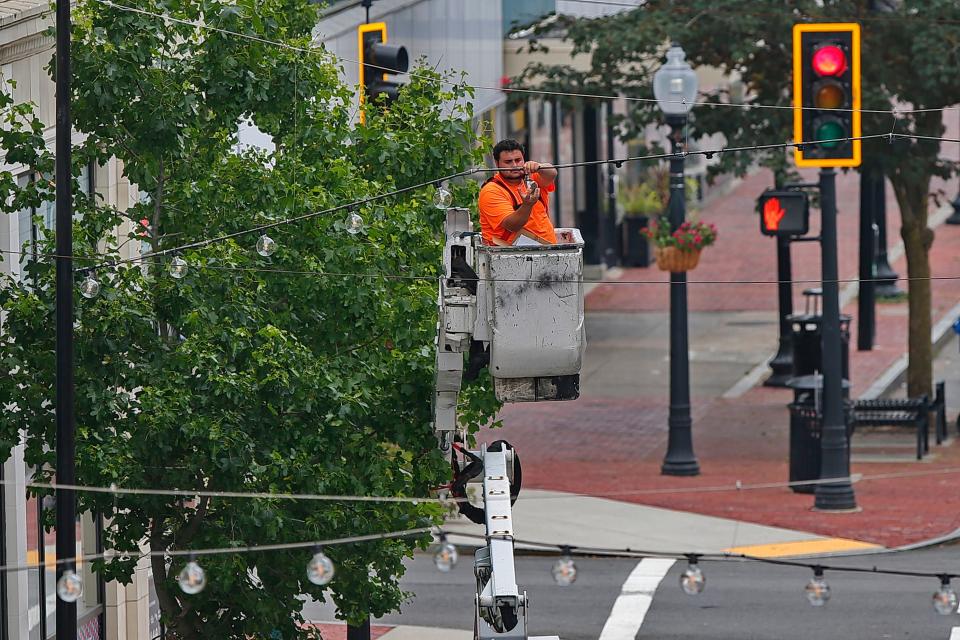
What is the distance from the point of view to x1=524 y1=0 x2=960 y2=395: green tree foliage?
2652cm

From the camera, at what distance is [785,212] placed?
2588 centimetres

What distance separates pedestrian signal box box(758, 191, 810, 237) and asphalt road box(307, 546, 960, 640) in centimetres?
541

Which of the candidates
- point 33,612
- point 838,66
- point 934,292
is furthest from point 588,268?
point 33,612

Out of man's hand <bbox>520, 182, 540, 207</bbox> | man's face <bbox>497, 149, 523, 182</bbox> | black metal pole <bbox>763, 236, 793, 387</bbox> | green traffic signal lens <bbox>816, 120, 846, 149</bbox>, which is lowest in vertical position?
black metal pole <bbox>763, 236, 793, 387</bbox>

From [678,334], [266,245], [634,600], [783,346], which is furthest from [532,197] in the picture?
[783,346]

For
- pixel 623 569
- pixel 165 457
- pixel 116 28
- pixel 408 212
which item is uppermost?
pixel 116 28

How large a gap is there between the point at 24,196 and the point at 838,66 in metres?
9.11

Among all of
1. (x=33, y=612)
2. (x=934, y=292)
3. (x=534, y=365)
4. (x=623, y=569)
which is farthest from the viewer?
(x=934, y=292)

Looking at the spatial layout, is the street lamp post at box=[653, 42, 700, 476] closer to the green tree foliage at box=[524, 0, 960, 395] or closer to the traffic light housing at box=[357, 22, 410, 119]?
the green tree foliage at box=[524, 0, 960, 395]

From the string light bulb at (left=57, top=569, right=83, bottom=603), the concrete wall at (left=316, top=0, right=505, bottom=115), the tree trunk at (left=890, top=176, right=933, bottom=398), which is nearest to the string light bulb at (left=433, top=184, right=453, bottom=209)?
the string light bulb at (left=57, top=569, right=83, bottom=603)

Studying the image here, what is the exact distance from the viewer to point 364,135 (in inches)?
585

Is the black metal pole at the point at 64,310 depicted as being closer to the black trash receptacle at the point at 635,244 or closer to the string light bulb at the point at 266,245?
the string light bulb at the point at 266,245

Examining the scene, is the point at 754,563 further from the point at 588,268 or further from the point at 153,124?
the point at 588,268

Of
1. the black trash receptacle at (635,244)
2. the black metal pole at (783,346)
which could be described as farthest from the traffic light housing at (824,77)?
the black trash receptacle at (635,244)
